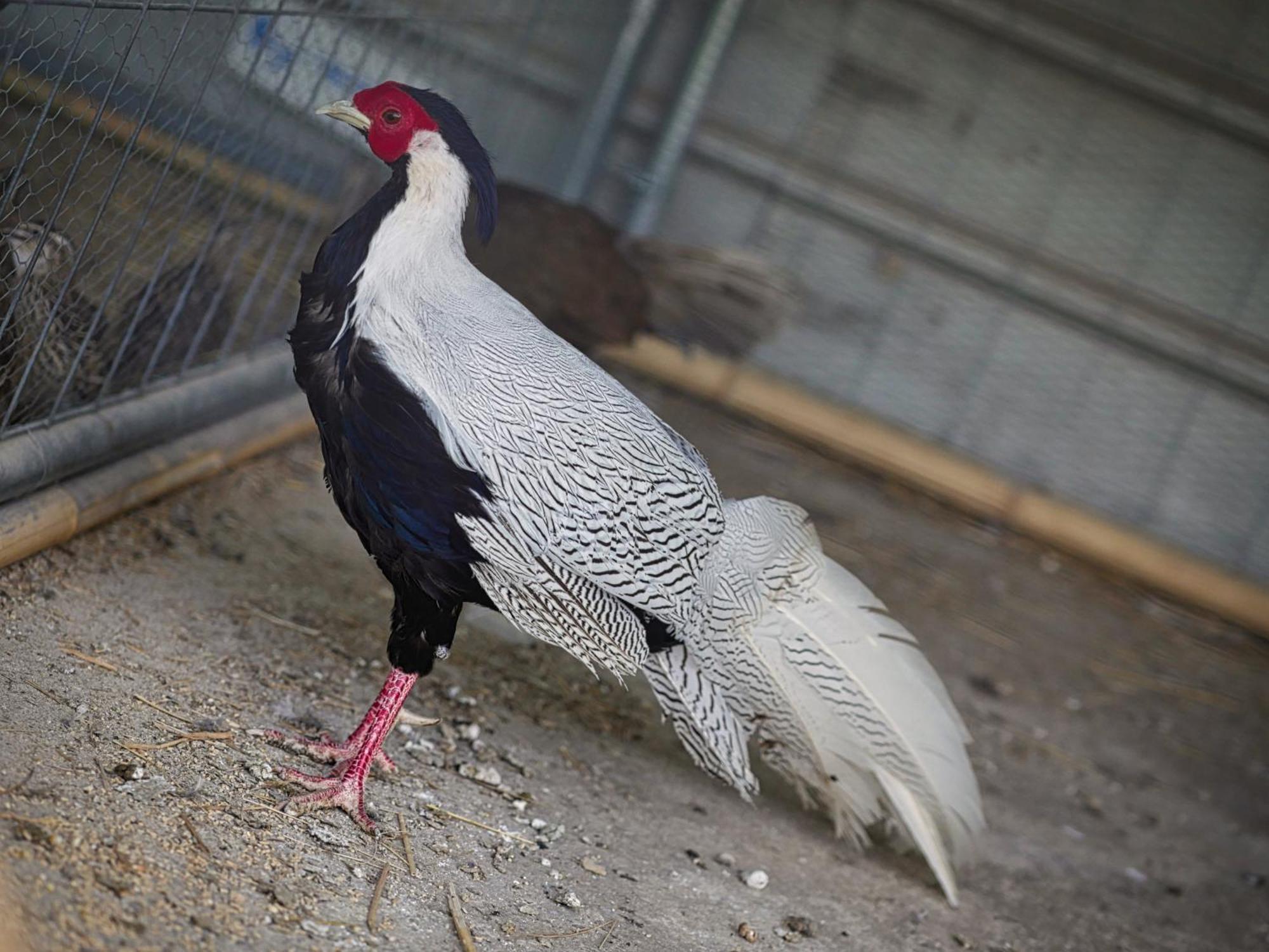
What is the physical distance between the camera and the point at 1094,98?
6.85 metres

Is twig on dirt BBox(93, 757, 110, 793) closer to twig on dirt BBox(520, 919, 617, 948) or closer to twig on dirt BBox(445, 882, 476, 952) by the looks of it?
twig on dirt BBox(445, 882, 476, 952)

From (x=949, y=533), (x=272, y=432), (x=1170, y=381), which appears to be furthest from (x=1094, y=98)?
(x=272, y=432)

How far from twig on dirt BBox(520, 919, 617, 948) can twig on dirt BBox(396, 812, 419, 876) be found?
25 centimetres

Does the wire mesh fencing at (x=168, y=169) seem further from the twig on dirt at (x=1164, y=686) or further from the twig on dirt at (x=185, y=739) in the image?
the twig on dirt at (x=1164, y=686)

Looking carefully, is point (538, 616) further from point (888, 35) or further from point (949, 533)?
point (888, 35)

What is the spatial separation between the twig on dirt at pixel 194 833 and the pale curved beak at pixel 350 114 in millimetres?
1333

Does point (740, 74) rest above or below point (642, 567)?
above

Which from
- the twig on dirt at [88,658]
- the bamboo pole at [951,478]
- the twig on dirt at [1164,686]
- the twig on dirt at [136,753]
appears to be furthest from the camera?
the bamboo pole at [951,478]

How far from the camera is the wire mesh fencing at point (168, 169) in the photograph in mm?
2398

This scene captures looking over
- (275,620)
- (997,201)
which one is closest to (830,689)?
(275,620)

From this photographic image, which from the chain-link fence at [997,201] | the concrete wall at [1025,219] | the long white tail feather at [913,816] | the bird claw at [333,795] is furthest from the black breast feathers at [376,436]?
the concrete wall at [1025,219]

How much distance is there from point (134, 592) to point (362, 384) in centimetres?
104

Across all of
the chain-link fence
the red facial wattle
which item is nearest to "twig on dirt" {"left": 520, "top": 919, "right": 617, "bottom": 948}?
the red facial wattle

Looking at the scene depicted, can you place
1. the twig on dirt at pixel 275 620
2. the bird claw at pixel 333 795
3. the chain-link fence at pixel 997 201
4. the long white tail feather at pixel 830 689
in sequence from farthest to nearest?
the chain-link fence at pixel 997 201, the twig on dirt at pixel 275 620, the long white tail feather at pixel 830 689, the bird claw at pixel 333 795
